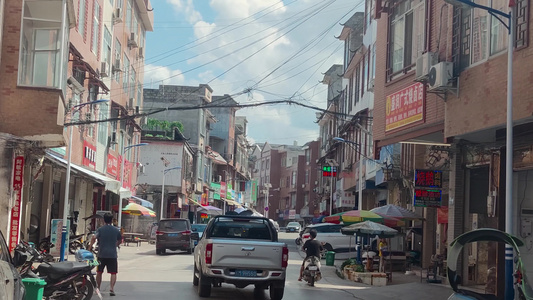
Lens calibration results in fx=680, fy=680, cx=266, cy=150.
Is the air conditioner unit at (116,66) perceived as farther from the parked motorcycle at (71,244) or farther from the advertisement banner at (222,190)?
the advertisement banner at (222,190)

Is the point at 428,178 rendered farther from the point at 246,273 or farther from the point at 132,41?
the point at 132,41

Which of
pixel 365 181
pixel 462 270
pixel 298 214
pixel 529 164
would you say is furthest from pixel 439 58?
pixel 298 214

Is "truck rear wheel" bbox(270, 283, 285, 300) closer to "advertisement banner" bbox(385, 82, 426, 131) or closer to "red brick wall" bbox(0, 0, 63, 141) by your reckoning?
"advertisement banner" bbox(385, 82, 426, 131)

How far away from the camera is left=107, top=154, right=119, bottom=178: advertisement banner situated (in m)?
38.1

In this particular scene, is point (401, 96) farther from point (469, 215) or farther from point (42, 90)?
point (42, 90)

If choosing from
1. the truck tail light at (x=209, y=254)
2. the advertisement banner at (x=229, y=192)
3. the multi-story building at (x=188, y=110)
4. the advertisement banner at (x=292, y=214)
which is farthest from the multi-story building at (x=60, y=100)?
the advertisement banner at (x=292, y=214)

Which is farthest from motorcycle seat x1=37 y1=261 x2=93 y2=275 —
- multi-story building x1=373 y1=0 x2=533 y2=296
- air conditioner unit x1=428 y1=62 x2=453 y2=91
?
air conditioner unit x1=428 y1=62 x2=453 y2=91

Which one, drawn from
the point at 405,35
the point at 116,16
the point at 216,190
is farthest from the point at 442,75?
the point at 216,190

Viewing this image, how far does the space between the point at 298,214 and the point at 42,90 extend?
93.8 m

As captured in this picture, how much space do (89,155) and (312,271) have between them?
1613 centimetres

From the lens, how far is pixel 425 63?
60.1 feet

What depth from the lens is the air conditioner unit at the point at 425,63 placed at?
18.2 metres

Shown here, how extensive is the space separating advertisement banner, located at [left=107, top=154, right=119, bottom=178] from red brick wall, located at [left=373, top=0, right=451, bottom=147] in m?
19.4

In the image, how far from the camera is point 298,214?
110 m
